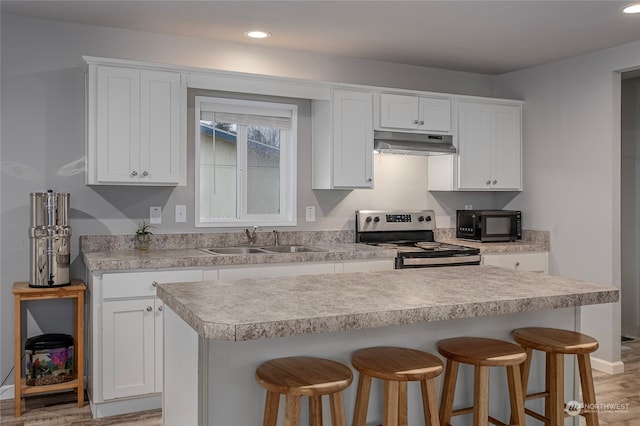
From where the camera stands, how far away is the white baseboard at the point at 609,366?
169 inches

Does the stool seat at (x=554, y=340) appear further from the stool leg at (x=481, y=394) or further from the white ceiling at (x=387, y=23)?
the white ceiling at (x=387, y=23)

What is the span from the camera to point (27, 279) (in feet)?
11.9

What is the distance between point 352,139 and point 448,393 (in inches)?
96.9

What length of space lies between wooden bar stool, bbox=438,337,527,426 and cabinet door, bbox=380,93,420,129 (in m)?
2.48

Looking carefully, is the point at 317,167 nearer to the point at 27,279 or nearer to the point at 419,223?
the point at 419,223

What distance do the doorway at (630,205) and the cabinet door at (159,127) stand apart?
4.11 meters

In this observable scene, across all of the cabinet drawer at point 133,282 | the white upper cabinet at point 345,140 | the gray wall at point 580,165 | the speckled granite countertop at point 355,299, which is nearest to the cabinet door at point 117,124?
the cabinet drawer at point 133,282

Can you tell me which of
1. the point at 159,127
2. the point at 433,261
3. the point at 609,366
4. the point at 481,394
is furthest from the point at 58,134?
the point at 609,366

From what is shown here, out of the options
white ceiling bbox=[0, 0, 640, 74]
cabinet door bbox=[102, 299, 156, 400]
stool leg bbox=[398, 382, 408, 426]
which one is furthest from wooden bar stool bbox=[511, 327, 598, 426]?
cabinet door bbox=[102, 299, 156, 400]

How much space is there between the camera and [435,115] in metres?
4.64

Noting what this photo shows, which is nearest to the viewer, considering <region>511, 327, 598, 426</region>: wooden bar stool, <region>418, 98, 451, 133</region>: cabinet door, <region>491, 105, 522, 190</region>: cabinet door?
<region>511, 327, 598, 426</region>: wooden bar stool

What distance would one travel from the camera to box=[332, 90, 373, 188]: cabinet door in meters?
4.27

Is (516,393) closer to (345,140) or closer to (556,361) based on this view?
(556,361)

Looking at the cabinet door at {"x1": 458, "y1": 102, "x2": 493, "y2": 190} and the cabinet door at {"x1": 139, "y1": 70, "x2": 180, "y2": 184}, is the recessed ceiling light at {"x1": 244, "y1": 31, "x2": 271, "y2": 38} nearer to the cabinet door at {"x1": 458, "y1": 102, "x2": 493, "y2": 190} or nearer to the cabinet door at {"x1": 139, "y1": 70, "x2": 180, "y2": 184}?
the cabinet door at {"x1": 139, "y1": 70, "x2": 180, "y2": 184}
